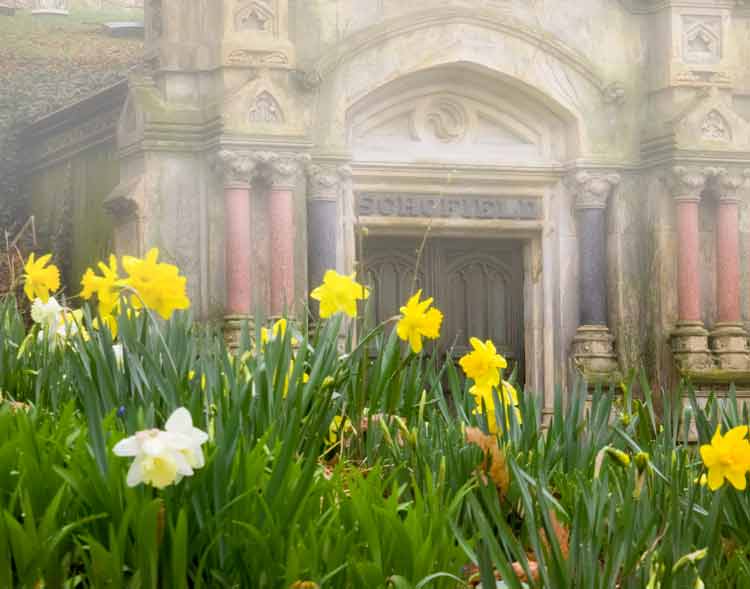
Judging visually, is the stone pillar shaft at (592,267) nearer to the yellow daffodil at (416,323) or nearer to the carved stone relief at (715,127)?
the carved stone relief at (715,127)

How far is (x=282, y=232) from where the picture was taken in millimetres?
13297

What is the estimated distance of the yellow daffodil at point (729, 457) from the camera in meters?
3.54

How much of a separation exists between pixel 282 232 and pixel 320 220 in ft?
1.50

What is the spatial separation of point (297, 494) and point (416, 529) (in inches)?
10.3

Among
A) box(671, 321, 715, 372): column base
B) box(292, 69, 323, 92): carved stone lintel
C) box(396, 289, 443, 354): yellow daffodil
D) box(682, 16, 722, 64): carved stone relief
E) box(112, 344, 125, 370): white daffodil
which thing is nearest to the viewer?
box(112, 344, 125, 370): white daffodil

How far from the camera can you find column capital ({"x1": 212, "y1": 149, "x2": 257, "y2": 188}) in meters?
13.0

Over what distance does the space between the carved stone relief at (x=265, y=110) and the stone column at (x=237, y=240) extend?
0.32 meters

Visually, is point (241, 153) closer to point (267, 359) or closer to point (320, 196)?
point (320, 196)

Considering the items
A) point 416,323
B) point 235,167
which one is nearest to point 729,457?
point 416,323

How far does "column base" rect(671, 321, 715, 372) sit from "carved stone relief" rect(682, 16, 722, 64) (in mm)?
2310

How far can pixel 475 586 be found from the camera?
12.9 ft

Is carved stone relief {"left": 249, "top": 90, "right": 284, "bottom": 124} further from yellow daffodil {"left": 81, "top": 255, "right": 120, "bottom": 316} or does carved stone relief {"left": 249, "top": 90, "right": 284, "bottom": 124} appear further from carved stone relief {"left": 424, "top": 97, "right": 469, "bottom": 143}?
yellow daffodil {"left": 81, "top": 255, "right": 120, "bottom": 316}

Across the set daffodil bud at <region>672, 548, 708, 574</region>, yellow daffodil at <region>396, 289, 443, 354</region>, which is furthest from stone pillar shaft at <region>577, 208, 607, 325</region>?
daffodil bud at <region>672, 548, 708, 574</region>

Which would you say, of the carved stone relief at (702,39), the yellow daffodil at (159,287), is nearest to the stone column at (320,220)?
the carved stone relief at (702,39)
